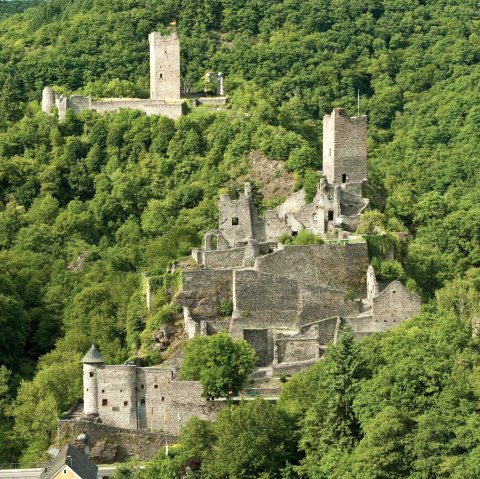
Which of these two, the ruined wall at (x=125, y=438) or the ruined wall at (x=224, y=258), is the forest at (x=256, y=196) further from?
the ruined wall at (x=224, y=258)

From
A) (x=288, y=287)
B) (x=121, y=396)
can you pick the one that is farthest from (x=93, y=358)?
(x=288, y=287)

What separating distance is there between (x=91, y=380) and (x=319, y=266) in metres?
10.5

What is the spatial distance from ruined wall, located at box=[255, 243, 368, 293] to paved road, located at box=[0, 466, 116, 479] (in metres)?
11.1

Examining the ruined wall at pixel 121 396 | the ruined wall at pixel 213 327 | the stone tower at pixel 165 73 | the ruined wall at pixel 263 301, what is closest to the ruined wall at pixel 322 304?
the ruined wall at pixel 263 301

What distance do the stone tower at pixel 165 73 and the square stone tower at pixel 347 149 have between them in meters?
29.5

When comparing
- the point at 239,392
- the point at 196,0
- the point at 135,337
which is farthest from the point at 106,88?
the point at 239,392

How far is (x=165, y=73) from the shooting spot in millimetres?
112562

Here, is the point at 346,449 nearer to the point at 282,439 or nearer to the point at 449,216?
the point at 282,439

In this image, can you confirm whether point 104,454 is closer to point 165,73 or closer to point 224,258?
point 224,258

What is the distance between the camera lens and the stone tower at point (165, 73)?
112500 mm

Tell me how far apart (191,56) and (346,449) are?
77.9m

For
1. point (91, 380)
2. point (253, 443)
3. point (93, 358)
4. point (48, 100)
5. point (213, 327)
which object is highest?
point (48, 100)

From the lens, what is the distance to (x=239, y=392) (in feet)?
223

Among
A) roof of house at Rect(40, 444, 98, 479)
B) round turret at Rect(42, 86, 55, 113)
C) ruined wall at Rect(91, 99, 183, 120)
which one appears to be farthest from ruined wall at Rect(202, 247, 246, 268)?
round turret at Rect(42, 86, 55, 113)
